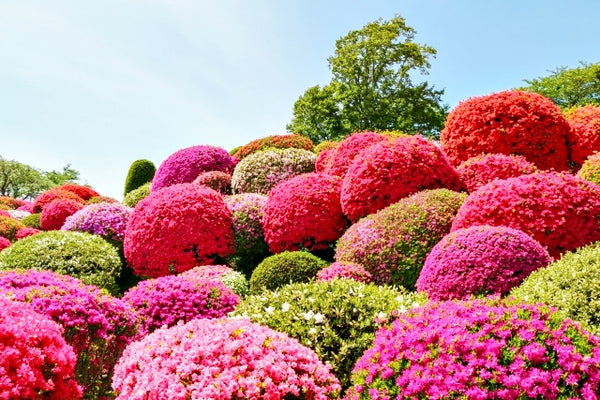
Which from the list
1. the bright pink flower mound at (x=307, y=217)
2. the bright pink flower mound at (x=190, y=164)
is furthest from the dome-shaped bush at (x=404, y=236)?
the bright pink flower mound at (x=190, y=164)

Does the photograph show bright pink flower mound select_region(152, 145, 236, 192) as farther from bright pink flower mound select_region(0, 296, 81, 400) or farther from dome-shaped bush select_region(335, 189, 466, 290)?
bright pink flower mound select_region(0, 296, 81, 400)

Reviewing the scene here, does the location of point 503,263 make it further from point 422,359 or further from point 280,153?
point 280,153

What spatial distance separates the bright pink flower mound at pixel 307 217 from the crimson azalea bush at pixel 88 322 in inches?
229

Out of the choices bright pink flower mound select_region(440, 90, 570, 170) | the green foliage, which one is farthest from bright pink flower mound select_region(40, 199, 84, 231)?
bright pink flower mound select_region(440, 90, 570, 170)

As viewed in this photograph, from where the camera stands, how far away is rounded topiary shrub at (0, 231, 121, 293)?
41.0 ft

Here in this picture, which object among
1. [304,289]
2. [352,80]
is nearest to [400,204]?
[304,289]

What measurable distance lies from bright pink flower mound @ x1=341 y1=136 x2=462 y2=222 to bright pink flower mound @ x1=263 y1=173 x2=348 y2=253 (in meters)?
0.78

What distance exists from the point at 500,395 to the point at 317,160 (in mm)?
12671

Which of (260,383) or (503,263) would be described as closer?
(260,383)

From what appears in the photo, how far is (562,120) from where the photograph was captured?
1291 centimetres

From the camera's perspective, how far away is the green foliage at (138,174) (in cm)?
2983

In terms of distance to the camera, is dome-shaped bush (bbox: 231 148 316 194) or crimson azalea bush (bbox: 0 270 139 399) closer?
crimson azalea bush (bbox: 0 270 139 399)

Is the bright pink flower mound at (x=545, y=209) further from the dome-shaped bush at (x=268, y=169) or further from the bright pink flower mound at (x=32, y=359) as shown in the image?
the dome-shaped bush at (x=268, y=169)

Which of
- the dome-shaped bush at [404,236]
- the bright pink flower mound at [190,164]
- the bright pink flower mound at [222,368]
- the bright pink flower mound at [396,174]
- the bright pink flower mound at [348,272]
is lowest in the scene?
the bright pink flower mound at [222,368]
